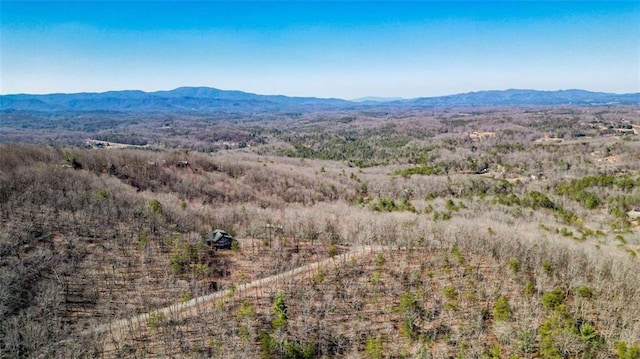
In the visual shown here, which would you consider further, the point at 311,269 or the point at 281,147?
the point at 281,147

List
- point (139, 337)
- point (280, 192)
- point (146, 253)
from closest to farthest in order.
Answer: point (139, 337)
point (146, 253)
point (280, 192)

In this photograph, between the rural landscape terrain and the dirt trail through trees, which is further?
the dirt trail through trees

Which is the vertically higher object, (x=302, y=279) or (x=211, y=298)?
(x=302, y=279)

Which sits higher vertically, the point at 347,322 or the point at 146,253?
the point at 146,253

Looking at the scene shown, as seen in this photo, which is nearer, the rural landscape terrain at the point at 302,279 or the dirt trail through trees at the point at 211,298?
the rural landscape terrain at the point at 302,279

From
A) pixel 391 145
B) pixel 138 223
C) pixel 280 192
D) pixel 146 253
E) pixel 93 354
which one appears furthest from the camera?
pixel 391 145

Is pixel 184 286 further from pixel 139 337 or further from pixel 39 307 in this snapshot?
pixel 39 307

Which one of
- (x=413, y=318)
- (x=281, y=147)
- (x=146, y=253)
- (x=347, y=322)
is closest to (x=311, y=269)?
(x=347, y=322)

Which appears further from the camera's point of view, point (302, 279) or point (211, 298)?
point (302, 279)
